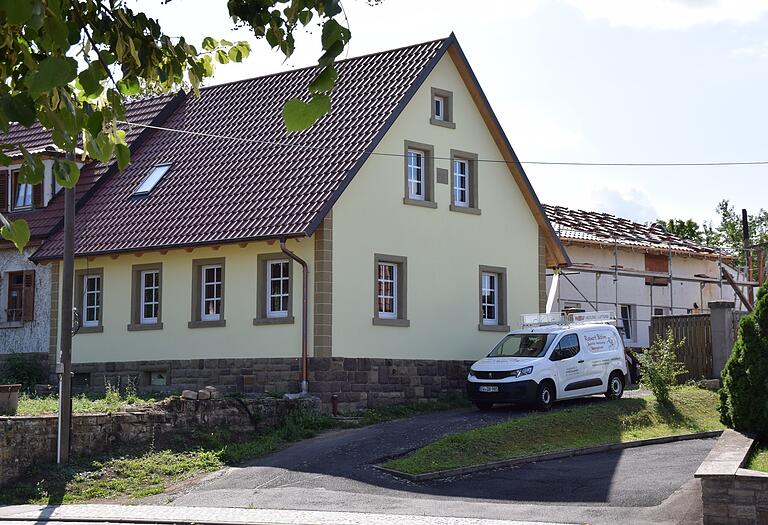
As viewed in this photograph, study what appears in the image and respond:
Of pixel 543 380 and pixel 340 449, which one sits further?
pixel 543 380

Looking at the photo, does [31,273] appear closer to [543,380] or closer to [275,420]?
[275,420]

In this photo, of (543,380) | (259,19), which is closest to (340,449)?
(543,380)

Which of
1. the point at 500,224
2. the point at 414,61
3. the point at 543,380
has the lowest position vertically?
the point at 543,380

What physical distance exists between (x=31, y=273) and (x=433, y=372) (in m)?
11.2

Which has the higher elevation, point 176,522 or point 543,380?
point 543,380

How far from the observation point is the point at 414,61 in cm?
2817

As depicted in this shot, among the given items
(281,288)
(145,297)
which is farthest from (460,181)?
(145,297)

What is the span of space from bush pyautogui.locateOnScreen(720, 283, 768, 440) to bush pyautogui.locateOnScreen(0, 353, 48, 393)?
18860 mm

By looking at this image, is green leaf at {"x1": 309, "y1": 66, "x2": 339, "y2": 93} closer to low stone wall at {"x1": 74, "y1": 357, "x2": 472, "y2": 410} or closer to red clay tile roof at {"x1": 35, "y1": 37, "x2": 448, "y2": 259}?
red clay tile roof at {"x1": 35, "y1": 37, "x2": 448, "y2": 259}

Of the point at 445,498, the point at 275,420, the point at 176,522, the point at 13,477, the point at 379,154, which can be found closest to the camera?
the point at 176,522

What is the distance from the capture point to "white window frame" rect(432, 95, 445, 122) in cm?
2841

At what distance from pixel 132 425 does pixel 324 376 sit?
211 inches

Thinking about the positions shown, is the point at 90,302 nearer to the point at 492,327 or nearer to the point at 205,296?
the point at 205,296

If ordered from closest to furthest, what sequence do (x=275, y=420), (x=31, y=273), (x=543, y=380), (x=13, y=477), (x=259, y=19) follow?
(x=259, y=19), (x=13, y=477), (x=275, y=420), (x=543, y=380), (x=31, y=273)
